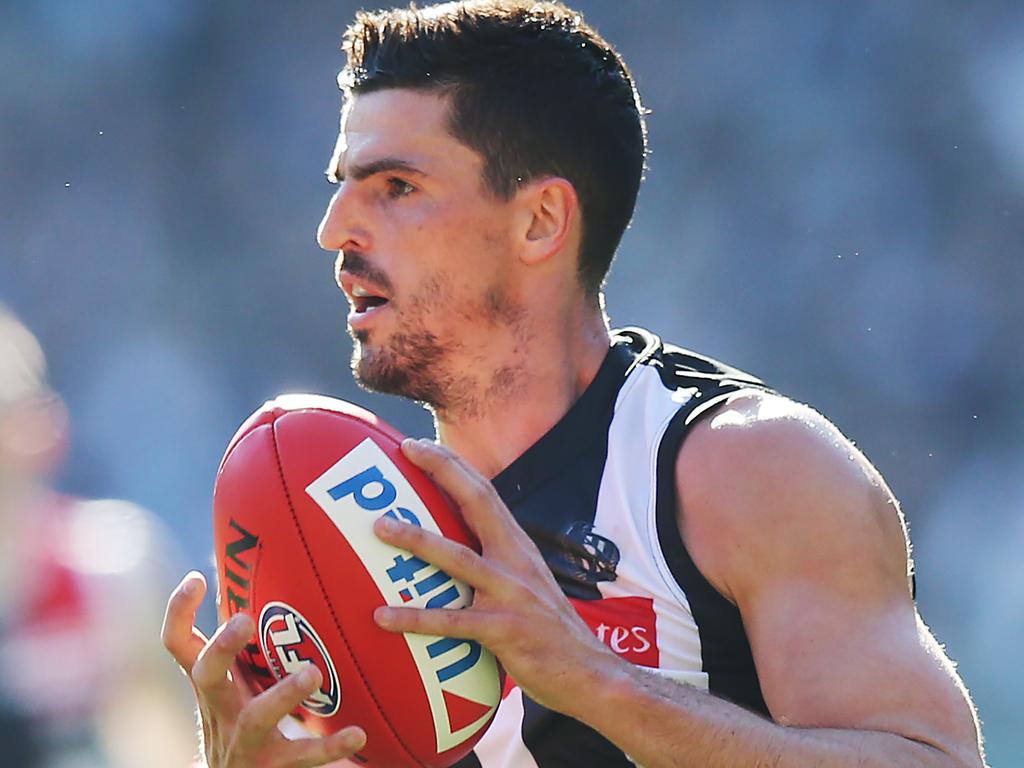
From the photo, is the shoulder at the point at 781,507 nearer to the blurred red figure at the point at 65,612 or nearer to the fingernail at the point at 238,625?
the fingernail at the point at 238,625

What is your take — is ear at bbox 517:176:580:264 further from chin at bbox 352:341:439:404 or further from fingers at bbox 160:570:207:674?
fingers at bbox 160:570:207:674

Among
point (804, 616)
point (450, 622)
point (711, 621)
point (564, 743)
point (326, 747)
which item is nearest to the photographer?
point (450, 622)

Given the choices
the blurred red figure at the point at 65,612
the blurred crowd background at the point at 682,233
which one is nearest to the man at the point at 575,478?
the blurred red figure at the point at 65,612

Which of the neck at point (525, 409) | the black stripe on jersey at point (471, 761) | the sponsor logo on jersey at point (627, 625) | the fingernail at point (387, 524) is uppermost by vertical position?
the neck at point (525, 409)

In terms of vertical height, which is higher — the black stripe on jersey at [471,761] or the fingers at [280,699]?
the fingers at [280,699]

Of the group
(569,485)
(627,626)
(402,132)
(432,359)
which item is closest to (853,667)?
(627,626)

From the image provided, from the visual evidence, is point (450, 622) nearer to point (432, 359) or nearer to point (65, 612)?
point (432, 359)

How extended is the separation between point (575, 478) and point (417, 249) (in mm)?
572

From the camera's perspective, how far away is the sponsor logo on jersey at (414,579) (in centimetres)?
229

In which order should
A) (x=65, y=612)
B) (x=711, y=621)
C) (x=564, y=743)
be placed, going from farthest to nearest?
(x=65, y=612), (x=564, y=743), (x=711, y=621)

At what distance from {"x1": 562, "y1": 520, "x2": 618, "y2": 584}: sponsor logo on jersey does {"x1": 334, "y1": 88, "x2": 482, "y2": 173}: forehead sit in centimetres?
84

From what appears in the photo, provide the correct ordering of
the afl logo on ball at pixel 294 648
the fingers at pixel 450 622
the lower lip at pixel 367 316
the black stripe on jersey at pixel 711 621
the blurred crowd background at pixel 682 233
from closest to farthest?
the fingers at pixel 450 622 → the afl logo on ball at pixel 294 648 → the black stripe on jersey at pixel 711 621 → the lower lip at pixel 367 316 → the blurred crowd background at pixel 682 233

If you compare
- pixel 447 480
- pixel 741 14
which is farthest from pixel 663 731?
pixel 741 14

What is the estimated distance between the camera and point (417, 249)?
3104mm
